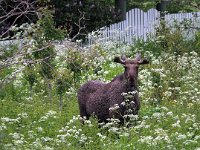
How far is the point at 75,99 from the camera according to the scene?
49.8 ft

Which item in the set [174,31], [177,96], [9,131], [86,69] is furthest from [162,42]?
[9,131]

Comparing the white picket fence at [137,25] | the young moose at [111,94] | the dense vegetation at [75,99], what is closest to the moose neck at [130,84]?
the young moose at [111,94]

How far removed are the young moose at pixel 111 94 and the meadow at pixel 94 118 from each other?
1.03ft

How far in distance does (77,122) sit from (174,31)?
9.77 metres

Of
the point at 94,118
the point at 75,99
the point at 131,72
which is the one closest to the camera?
the point at 94,118

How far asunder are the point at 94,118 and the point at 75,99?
335 cm

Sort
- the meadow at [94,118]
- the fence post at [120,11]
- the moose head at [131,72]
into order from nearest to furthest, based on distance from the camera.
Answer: the meadow at [94,118] < the moose head at [131,72] < the fence post at [120,11]

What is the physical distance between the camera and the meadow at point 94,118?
10086 mm

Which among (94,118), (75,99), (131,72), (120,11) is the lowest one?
(120,11)

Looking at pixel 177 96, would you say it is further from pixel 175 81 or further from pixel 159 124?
pixel 159 124

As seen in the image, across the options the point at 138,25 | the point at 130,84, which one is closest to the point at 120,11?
the point at 138,25

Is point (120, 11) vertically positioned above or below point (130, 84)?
below

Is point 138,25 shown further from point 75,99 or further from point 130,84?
point 130,84

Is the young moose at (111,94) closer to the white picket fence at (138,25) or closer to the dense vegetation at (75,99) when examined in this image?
the dense vegetation at (75,99)
